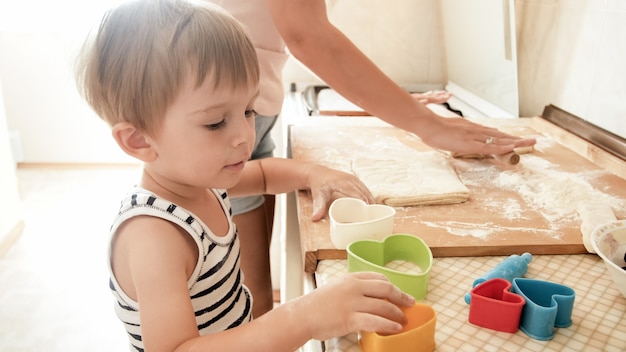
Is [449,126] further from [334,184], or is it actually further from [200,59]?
[200,59]

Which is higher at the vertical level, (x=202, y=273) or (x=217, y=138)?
(x=217, y=138)

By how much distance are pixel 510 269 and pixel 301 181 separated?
41 cm

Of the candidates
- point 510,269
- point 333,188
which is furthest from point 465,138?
point 510,269

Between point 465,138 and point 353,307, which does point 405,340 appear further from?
point 465,138

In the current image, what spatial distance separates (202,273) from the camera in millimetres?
721

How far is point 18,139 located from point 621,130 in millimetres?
3413

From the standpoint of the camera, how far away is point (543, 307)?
568mm

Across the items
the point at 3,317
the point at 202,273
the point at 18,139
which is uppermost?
the point at 202,273

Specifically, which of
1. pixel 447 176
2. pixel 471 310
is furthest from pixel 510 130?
pixel 471 310

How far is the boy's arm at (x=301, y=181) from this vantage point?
887mm

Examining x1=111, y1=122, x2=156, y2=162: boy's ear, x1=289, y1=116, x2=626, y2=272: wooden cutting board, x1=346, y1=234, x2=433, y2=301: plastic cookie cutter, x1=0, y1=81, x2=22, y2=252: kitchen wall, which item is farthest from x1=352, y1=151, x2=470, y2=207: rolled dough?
x1=0, y1=81, x2=22, y2=252: kitchen wall

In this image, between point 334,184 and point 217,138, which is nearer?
point 217,138

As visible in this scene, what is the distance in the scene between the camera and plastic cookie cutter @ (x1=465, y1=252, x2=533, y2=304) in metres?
0.66

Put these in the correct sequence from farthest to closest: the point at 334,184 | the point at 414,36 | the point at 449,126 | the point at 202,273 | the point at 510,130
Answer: the point at 414,36 → the point at 510,130 → the point at 449,126 → the point at 334,184 → the point at 202,273
